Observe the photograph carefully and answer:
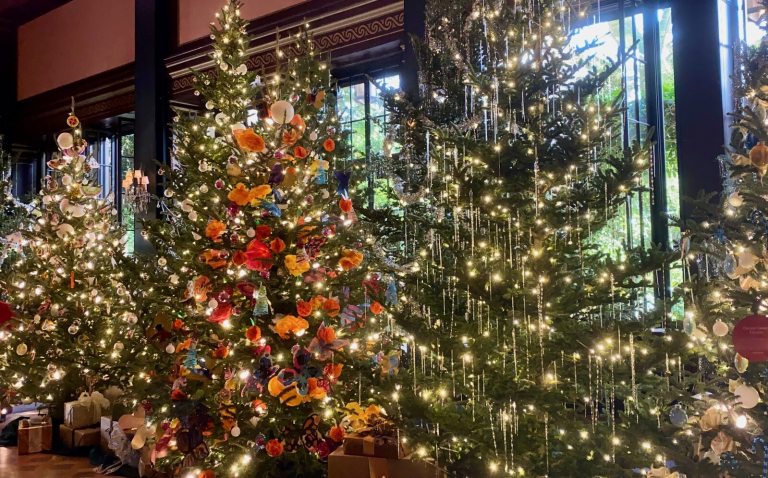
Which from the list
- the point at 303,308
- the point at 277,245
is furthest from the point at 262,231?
the point at 303,308

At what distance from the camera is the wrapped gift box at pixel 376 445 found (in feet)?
11.8

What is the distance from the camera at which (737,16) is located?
5.39 metres

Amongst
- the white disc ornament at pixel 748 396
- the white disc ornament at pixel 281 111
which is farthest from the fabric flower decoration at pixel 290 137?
the white disc ornament at pixel 748 396

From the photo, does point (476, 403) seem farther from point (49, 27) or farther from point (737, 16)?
point (49, 27)

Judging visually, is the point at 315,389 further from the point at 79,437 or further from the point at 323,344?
the point at 79,437

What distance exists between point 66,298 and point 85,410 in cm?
122

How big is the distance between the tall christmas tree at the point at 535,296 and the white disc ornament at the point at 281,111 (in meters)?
1.06

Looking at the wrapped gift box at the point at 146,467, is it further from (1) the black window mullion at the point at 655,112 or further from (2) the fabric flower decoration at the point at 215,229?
(1) the black window mullion at the point at 655,112

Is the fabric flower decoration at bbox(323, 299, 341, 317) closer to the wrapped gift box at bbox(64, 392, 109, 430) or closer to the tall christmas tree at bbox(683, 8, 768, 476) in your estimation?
the tall christmas tree at bbox(683, 8, 768, 476)

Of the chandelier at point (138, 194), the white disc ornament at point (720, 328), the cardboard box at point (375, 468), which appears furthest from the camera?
the chandelier at point (138, 194)

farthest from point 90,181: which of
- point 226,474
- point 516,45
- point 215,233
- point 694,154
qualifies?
point 694,154

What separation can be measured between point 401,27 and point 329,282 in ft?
13.3

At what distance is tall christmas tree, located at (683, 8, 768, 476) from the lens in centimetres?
272

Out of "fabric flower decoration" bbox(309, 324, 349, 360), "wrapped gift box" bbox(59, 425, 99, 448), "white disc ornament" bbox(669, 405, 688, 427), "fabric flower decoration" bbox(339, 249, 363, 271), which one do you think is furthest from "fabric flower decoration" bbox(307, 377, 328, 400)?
"wrapped gift box" bbox(59, 425, 99, 448)
